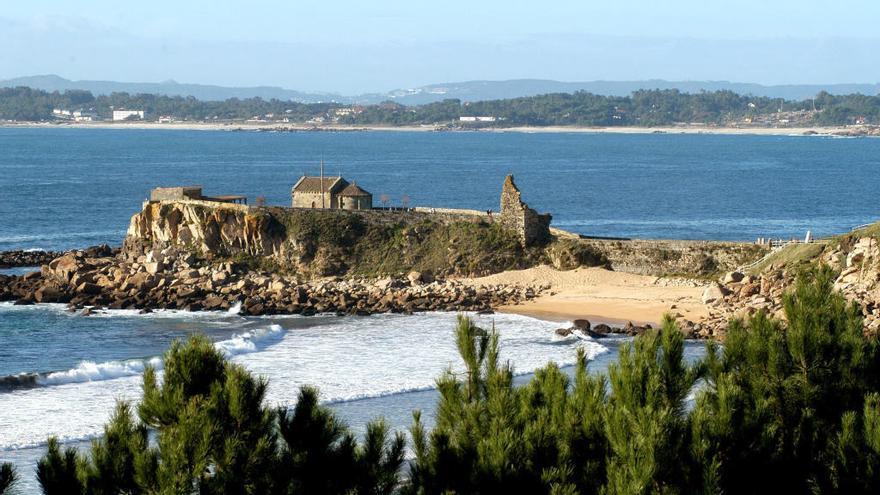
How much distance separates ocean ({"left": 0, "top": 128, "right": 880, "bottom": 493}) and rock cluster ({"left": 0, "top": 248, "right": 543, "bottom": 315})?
1028 mm

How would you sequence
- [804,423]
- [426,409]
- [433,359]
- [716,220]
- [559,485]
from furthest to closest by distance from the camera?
[716,220] → [433,359] → [426,409] → [804,423] → [559,485]

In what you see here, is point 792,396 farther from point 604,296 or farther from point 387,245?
point 387,245

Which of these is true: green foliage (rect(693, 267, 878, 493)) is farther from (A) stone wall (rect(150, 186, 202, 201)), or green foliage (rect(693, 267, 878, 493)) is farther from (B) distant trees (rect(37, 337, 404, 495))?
(A) stone wall (rect(150, 186, 202, 201))

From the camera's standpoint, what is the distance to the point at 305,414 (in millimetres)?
15375

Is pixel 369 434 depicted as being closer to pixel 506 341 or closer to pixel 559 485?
pixel 559 485

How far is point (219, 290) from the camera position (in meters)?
45.1

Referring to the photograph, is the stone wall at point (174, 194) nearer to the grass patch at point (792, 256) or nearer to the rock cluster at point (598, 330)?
the rock cluster at point (598, 330)

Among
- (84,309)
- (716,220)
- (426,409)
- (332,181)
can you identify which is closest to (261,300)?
(84,309)

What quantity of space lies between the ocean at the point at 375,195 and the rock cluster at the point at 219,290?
40.5 inches

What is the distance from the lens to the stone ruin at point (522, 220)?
155 ft

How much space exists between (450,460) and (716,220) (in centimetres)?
5915

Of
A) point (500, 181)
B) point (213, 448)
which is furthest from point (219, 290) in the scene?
point (500, 181)

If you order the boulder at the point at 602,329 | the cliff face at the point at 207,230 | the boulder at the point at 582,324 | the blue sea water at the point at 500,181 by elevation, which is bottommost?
the blue sea water at the point at 500,181

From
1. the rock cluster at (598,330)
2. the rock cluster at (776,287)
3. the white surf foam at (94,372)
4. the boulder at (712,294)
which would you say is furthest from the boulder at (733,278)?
the white surf foam at (94,372)
